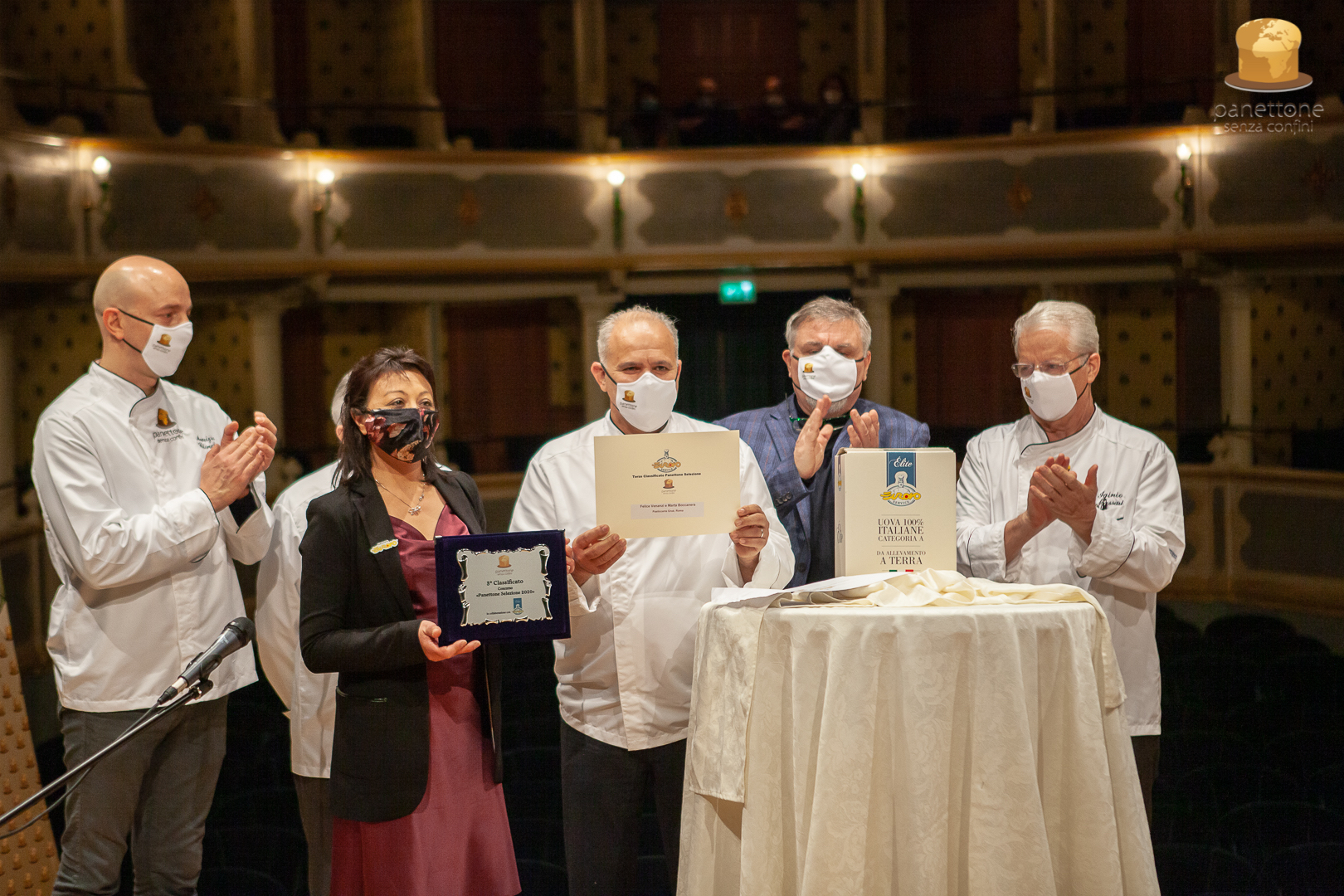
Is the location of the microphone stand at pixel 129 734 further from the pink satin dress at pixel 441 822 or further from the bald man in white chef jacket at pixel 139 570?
the bald man in white chef jacket at pixel 139 570

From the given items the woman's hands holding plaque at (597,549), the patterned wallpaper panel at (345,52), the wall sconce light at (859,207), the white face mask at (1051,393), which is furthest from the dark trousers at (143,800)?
the patterned wallpaper panel at (345,52)

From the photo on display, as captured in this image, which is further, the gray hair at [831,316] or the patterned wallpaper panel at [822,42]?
the patterned wallpaper panel at [822,42]

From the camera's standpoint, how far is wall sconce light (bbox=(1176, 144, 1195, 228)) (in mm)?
10172

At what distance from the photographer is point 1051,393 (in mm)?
2883

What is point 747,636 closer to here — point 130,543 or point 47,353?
point 130,543

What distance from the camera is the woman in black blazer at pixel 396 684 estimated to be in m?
2.36

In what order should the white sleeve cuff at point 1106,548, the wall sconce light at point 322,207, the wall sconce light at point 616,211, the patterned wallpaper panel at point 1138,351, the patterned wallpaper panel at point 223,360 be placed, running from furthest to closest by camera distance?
the patterned wallpaper panel at point 1138,351, the patterned wallpaper panel at point 223,360, the wall sconce light at point 616,211, the wall sconce light at point 322,207, the white sleeve cuff at point 1106,548

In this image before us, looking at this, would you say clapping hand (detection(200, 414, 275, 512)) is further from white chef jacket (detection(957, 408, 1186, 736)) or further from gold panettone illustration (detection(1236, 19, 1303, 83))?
gold panettone illustration (detection(1236, 19, 1303, 83))

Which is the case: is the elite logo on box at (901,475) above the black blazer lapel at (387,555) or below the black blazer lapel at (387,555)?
above

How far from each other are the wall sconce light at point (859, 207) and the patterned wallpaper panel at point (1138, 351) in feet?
8.08

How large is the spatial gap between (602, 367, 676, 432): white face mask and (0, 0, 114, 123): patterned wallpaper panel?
901cm

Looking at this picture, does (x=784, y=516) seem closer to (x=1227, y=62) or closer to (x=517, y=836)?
(x=517, y=836)

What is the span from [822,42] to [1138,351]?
487 centimetres

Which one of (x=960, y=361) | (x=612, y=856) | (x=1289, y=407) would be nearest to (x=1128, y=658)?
(x=612, y=856)
